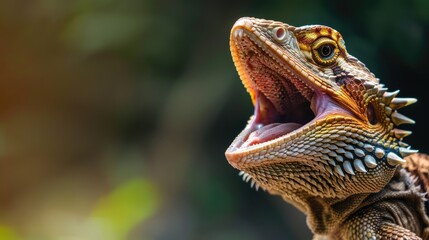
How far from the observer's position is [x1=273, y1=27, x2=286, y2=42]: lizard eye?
1483 mm

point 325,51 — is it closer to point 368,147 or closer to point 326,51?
point 326,51

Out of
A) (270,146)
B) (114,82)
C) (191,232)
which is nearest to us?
(270,146)

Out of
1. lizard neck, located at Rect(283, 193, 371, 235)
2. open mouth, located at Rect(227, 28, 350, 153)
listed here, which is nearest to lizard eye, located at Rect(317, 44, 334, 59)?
open mouth, located at Rect(227, 28, 350, 153)

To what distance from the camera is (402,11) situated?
8.20 ft

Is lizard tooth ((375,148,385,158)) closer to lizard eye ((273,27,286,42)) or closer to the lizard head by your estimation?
the lizard head

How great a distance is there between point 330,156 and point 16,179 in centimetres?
385

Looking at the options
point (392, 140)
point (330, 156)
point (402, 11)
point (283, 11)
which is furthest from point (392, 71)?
point (330, 156)

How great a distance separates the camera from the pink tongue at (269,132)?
4.91 feet

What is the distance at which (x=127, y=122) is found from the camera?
4.23m

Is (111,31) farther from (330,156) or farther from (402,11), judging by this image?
(330,156)

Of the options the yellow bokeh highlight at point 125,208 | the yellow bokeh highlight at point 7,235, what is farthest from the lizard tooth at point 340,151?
the yellow bokeh highlight at point 7,235

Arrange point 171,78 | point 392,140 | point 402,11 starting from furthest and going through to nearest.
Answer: point 171,78, point 402,11, point 392,140

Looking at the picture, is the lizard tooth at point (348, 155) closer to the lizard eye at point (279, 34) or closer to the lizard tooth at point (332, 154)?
the lizard tooth at point (332, 154)

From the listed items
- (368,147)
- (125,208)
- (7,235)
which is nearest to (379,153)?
(368,147)
